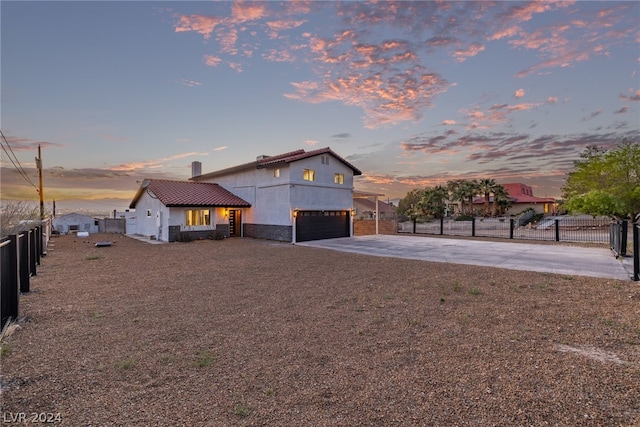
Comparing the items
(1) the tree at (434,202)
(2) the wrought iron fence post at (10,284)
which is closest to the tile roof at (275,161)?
(2) the wrought iron fence post at (10,284)

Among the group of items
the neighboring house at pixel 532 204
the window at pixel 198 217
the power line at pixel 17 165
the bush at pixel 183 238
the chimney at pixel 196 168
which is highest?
the chimney at pixel 196 168

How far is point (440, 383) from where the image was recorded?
361 centimetres

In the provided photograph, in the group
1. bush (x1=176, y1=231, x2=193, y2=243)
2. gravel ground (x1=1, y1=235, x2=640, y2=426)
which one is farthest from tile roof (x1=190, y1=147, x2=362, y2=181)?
gravel ground (x1=1, y1=235, x2=640, y2=426)

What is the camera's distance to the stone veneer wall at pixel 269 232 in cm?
2086

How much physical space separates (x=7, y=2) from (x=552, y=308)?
20227 millimetres

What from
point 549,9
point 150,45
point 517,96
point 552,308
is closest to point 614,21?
point 549,9

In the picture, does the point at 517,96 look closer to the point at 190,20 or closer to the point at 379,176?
the point at 190,20

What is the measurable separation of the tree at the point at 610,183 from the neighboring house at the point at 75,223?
134 ft

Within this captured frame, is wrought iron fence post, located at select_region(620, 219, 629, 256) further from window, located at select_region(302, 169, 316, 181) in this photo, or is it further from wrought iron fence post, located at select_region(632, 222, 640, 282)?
window, located at select_region(302, 169, 316, 181)

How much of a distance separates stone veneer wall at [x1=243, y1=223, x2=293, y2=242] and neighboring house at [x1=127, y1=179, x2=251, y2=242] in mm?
1683

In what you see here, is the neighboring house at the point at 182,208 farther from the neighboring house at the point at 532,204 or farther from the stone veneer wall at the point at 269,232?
the neighboring house at the point at 532,204

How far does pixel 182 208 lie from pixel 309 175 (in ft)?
30.9

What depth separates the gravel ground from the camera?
309cm

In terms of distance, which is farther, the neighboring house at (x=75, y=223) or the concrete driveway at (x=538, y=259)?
the neighboring house at (x=75, y=223)
